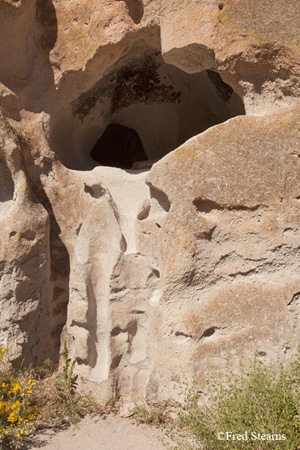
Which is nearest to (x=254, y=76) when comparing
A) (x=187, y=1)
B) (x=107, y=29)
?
(x=187, y=1)

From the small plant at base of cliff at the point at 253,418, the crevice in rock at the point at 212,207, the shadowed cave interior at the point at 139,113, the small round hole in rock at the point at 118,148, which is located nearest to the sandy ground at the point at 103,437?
the small plant at base of cliff at the point at 253,418

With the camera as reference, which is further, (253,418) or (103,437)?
(103,437)

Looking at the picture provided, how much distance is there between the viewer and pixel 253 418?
2.68m

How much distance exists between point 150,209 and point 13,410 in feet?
5.97

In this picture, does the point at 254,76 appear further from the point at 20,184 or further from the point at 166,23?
the point at 20,184

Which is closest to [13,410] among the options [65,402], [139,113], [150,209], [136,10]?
[65,402]

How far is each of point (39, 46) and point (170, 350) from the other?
3.09 m

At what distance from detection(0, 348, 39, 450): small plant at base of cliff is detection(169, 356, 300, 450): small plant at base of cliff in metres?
1.07

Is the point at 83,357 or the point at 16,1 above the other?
the point at 16,1

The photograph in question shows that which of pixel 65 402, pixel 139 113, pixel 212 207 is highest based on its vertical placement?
pixel 139 113

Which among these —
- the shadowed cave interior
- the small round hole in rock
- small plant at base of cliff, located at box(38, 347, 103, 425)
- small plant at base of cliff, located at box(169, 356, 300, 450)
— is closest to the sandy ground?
small plant at base of cliff, located at box(38, 347, 103, 425)

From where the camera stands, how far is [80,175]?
4.41 meters

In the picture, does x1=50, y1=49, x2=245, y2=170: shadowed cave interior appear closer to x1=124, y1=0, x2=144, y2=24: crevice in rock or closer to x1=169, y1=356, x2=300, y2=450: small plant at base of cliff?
x1=124, y1=0, x2=144, y2=24: crevice in rock

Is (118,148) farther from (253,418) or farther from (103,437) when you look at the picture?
(253,418)
